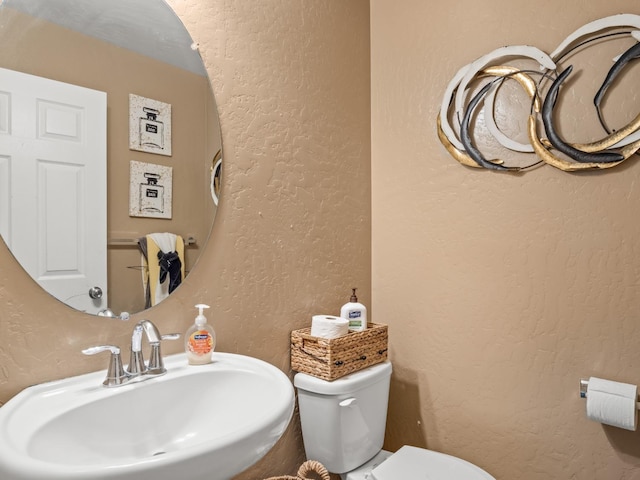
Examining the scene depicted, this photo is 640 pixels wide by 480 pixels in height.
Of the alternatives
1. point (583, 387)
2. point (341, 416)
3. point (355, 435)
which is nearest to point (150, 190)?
point (341, 416)

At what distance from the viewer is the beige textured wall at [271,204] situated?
1.04 metres

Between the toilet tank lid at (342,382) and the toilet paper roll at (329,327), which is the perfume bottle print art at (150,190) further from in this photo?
the toilet tank lid at (342,382)

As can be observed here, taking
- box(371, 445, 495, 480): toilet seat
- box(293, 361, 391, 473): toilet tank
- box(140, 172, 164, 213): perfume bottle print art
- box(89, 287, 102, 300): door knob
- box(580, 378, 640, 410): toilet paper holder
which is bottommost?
box(371, 445, 495, 480): toilet seat

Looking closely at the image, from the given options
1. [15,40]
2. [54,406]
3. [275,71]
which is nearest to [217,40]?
[275,71]

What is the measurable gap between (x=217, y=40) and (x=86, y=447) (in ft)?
3.80

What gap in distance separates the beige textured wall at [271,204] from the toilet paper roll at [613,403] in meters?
0.89

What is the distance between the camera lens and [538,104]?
1.51 meters

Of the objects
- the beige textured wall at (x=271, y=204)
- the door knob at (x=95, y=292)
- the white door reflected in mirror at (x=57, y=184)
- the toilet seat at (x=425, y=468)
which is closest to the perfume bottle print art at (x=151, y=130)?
the white door reflected in mirror at (x=57, y=184)

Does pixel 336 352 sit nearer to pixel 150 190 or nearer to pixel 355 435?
pixel 355 435

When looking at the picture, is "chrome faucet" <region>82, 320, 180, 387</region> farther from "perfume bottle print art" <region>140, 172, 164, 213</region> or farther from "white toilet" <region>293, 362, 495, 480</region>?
"white toilet" <region>293, 362, 495, 480</region>

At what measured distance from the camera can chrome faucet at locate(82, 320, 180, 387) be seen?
1021mm

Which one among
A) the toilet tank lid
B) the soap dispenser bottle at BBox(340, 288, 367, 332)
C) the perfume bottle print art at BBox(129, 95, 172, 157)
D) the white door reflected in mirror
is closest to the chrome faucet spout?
the white door reflected in mirror

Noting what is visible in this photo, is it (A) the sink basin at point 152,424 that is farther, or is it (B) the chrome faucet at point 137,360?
(B) the chrome faucet at point 137,360

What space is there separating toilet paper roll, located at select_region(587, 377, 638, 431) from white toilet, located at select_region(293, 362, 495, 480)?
1.29 ft
